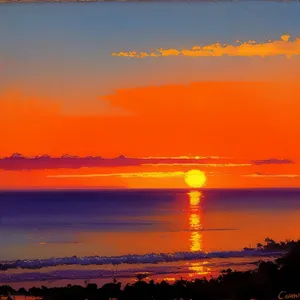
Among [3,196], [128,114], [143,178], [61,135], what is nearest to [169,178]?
[143,178]

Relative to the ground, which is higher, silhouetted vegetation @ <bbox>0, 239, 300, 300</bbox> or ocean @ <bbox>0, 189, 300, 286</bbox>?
ocean @ <bbox>0, 189, 300, 286</bbox>

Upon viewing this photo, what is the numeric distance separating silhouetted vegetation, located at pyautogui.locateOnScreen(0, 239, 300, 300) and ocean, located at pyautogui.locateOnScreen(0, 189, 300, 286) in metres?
0.04

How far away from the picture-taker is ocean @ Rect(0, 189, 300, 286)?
2594mm

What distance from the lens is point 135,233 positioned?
102 inches

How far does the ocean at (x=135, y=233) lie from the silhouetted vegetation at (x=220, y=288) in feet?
0.12

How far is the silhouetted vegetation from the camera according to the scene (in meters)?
2.61

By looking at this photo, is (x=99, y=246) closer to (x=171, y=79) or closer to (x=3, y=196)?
(x=3, y=196)

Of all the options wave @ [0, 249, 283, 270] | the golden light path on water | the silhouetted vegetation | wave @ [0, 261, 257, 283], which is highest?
the golden light path on water
